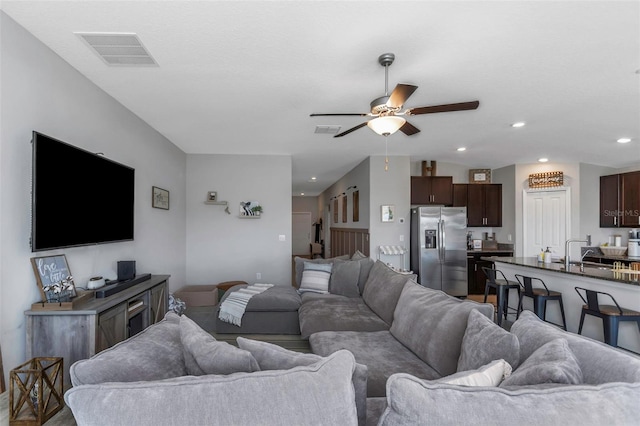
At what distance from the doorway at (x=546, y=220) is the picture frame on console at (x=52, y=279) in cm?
736

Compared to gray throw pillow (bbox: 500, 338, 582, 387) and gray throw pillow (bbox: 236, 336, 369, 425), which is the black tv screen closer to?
gray throw pillow (bbox: 236, 336, 369, 425)

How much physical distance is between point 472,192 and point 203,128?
5603 millimetres

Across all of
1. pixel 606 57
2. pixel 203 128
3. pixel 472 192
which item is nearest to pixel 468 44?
pixel 606 57

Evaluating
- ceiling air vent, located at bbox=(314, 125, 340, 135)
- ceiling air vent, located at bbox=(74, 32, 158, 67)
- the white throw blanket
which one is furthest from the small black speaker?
ceiling air vent, located at bbox=(314, 125, 340, 135)

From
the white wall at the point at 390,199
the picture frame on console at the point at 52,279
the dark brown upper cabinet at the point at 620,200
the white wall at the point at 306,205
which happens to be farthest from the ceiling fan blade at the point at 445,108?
the white wall at the point at 306,205

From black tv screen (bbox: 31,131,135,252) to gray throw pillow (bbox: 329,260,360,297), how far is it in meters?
2.51

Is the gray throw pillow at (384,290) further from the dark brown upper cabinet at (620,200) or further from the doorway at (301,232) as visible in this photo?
the doorway at (301,232)

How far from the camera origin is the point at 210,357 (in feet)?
3.68

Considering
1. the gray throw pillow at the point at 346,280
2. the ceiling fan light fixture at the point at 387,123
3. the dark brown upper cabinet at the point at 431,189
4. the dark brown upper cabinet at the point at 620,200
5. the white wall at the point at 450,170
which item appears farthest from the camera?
the white wall at the point at 450,170

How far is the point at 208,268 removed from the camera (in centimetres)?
595

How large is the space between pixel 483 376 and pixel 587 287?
3549mm

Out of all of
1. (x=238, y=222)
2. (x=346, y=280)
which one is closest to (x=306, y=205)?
(x=238, y=222)

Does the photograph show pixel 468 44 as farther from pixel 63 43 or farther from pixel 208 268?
pixel 208 268

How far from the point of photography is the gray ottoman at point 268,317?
384 cm
